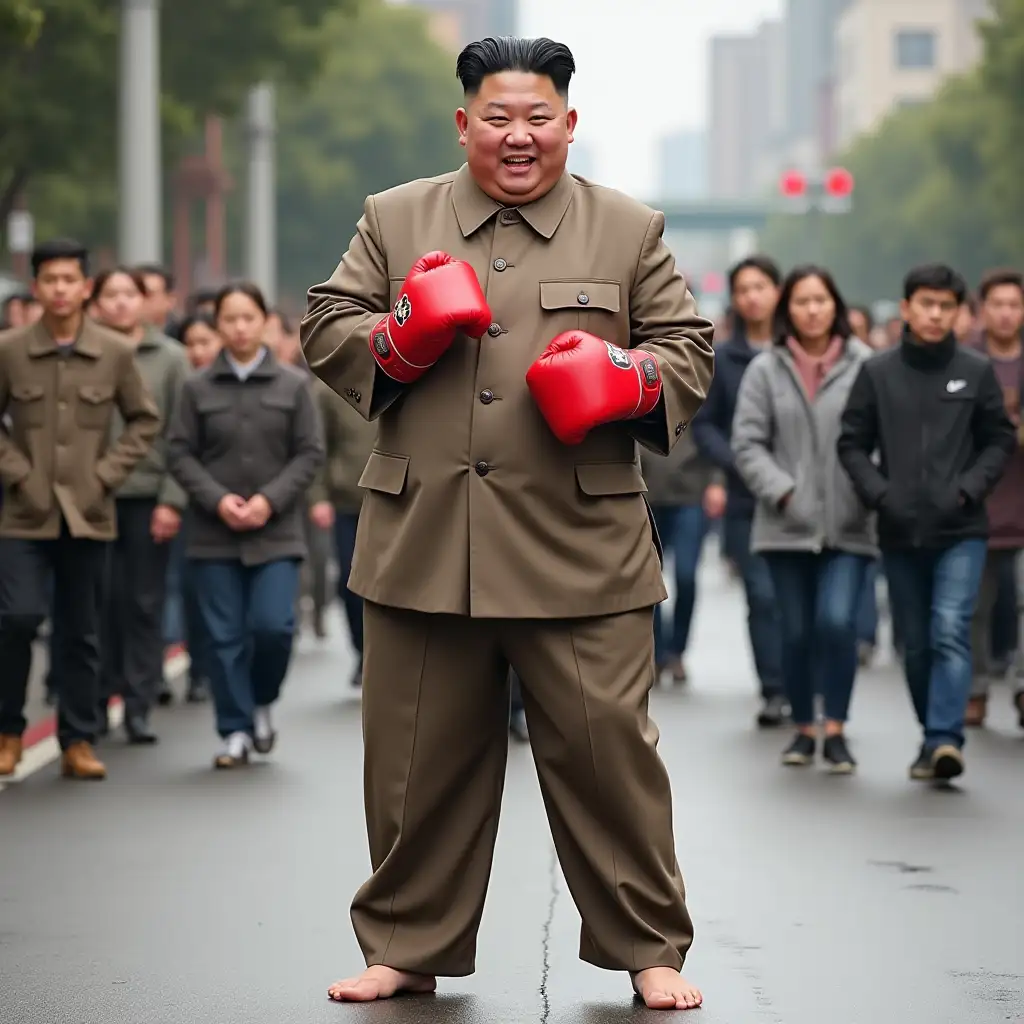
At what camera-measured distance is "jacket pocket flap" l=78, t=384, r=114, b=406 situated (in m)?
9.86

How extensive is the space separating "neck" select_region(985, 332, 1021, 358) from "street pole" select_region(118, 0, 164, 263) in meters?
11.3

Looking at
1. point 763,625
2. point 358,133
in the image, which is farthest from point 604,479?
point 358,133

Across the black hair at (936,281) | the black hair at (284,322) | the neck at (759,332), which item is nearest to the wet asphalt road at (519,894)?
the black hair at (936,281)

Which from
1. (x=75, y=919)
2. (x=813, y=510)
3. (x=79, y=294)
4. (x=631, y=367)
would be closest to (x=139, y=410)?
(x=79, y=294)

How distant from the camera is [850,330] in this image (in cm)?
1062

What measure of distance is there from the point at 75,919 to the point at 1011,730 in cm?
560

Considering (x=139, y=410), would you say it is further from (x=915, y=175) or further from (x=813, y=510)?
(x=915, y=175)

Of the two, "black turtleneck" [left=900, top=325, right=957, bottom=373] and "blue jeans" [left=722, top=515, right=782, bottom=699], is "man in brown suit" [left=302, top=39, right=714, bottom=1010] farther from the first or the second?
"blue jeans" [left=722, top=515, right=782, bottom=699]

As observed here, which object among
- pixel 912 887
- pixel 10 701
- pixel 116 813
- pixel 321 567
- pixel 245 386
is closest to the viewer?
pixel 912 887

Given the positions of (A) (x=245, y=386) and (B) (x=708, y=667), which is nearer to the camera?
(A) (x=245, y=386)

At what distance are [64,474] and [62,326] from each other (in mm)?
560

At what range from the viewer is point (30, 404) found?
981 centimetres

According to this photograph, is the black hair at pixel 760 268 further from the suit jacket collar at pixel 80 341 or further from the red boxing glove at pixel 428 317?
the red boxing glove at pixel 428 317

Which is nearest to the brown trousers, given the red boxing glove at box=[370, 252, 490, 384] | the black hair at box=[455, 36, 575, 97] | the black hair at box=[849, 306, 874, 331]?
the red boxing glove at box=[370, 252, 490, 384]
